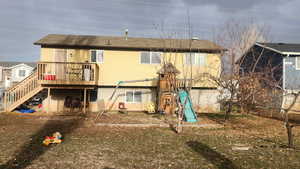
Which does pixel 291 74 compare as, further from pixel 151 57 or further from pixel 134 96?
pixel 134 96

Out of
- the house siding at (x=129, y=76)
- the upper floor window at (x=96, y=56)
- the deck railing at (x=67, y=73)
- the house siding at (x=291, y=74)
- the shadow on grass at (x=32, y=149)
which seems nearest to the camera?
the shadow on grass at (x=32, y=149)

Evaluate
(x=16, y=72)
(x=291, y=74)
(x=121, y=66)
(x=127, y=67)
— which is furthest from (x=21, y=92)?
(x=16, y=72)

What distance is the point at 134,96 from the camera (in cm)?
1673

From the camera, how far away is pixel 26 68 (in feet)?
149

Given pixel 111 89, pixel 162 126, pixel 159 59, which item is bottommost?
pixel 162 126

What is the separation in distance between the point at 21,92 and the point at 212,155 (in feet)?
46.5

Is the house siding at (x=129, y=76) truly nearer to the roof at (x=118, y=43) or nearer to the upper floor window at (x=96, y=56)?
the upper floor window at (x=96, y=56)

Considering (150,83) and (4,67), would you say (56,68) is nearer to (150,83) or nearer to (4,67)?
(150,83)

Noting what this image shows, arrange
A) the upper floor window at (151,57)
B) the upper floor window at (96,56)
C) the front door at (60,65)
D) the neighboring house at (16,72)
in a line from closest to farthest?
1. the front door at (60,65)
2. the upper floor window at (96,56)
3. the upper floor window at (151,57)
4. the neighboring house at (16,72)

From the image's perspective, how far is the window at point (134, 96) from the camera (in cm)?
1673

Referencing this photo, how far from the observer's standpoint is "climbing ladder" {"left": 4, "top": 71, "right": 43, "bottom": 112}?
14062 millimetres

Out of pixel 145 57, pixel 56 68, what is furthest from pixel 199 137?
pixel 56 68

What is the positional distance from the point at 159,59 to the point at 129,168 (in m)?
12.4

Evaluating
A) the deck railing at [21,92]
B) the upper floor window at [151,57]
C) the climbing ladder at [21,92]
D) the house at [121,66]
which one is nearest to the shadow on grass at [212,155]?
the house at [121,66]
